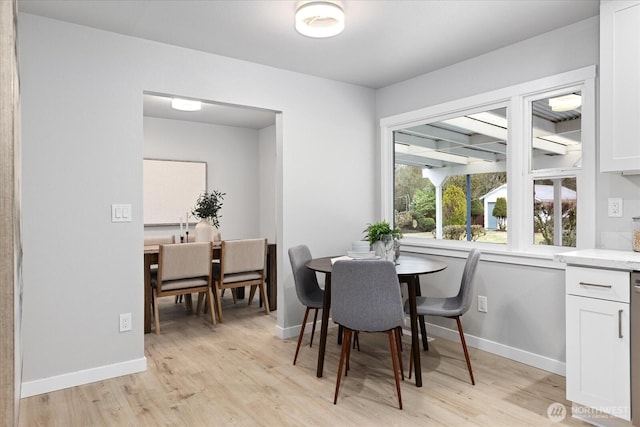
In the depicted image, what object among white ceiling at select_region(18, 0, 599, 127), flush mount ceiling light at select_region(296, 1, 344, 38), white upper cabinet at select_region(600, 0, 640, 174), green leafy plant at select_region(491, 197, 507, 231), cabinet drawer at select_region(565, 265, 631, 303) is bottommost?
cabinet drawer at select_region(565, 265, 631, 303)

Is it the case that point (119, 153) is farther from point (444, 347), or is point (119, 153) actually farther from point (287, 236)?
point (444, 347)

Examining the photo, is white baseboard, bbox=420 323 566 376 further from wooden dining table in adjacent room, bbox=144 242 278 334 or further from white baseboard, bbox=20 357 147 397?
white baseboard, bbox=20 357 147 397

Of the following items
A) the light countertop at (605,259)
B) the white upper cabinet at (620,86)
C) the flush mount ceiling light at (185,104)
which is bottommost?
the light countertop at (605,259)

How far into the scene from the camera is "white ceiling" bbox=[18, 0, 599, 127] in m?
2.54

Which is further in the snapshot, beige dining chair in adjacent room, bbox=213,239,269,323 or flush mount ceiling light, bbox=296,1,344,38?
beige dining chair in adjacent room, bbox=213,239,269,323

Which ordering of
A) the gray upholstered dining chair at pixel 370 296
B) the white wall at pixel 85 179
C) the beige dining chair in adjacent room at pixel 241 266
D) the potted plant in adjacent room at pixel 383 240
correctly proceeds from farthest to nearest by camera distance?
the beige dining chair in adjacent room at pixel 241 266 → the potted plant in adjacent room at pixel 383 240 → the white wall at pixel 85 179 → the gray upholstered dining chair at pixel 370 296

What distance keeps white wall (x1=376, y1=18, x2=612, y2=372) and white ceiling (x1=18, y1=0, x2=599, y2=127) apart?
105 millimetres

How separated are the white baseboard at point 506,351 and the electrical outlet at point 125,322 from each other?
2.50m

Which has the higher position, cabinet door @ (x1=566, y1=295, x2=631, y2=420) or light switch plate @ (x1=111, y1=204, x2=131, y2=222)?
light switch plate @ (x1=111, y1=204, x2=131, y2=222)

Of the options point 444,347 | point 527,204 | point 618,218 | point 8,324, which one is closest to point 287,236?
point 444,347

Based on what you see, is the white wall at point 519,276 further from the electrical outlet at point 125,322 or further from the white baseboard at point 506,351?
the electrical outlet at point 125,322

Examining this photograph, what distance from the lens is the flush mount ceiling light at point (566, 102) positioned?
113 inches

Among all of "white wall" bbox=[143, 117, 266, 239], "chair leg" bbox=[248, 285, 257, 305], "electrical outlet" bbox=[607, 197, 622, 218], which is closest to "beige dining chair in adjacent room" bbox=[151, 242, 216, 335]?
"chair leg" bbox=[248, 285, 257, 305]

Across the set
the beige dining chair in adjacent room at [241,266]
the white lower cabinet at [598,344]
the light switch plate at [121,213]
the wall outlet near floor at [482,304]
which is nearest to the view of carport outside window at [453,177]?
the wall outlet near floor at [482,304]
